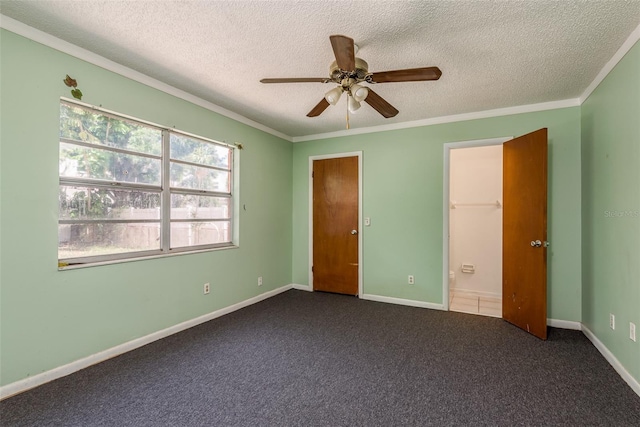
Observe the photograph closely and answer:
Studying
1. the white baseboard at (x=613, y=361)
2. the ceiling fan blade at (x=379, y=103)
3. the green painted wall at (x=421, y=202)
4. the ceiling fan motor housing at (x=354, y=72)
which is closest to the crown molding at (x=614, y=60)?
the green painted wall at (x=421, y=202)

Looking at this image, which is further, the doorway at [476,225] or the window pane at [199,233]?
the doorway at [476,225]

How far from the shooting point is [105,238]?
2.44 m

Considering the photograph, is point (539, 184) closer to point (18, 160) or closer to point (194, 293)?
point (194, 293)

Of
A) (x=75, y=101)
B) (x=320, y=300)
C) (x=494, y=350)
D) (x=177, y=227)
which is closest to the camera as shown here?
(x=75, y=101)

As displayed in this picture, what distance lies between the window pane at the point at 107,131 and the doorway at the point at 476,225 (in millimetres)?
3765

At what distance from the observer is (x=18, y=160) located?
1922 mm

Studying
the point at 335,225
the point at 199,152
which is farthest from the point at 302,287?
the point at 199,152

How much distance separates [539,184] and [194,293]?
368 cm

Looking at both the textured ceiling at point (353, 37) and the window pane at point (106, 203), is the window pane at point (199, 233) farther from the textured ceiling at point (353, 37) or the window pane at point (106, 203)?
the textured ceiling at point (353, 37)

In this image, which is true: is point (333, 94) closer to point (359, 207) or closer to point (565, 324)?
point (359, 207)

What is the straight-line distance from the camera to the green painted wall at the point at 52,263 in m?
1.89

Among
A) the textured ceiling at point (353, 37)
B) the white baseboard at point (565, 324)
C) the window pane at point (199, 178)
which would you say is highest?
the textured ceiling at point (353, 37)

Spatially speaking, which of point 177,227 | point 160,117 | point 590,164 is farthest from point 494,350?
point 160,117

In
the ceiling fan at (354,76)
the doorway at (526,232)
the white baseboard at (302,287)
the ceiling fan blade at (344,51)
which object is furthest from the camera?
the white baseboard at (302,287)
